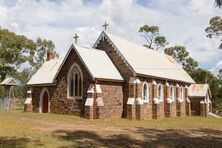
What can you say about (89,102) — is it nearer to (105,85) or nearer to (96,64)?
(105,85)

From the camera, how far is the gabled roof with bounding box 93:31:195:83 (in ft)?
106

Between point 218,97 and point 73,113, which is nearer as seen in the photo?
point 73,113

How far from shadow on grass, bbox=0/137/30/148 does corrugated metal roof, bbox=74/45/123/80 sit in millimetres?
13082

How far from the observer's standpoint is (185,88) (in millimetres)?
45000

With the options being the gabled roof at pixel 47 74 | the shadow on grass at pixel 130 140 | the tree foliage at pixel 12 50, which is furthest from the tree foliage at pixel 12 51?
the shadow on grass at pixel 130 140

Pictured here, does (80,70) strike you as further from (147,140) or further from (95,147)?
(95,147)

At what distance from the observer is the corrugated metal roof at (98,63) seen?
1139 inches

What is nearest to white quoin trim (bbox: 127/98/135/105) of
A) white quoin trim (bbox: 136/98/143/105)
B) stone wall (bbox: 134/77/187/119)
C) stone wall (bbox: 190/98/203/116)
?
white quoin trim (bbox: 136/98/143/105)

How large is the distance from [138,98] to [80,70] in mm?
5953

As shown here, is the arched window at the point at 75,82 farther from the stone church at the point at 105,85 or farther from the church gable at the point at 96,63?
the church gable at the point at 96,63

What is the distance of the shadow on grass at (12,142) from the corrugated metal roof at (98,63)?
42.9 feet

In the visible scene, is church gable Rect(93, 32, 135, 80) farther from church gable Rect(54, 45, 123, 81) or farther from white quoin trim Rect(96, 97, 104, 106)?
white quoin trim Rect(96, 97, 104, 106)

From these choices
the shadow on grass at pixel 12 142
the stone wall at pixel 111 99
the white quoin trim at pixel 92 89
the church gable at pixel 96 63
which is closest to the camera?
the shadow on grass at pixel 12 142

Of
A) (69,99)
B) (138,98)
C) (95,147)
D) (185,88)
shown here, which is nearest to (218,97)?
(185,88)
